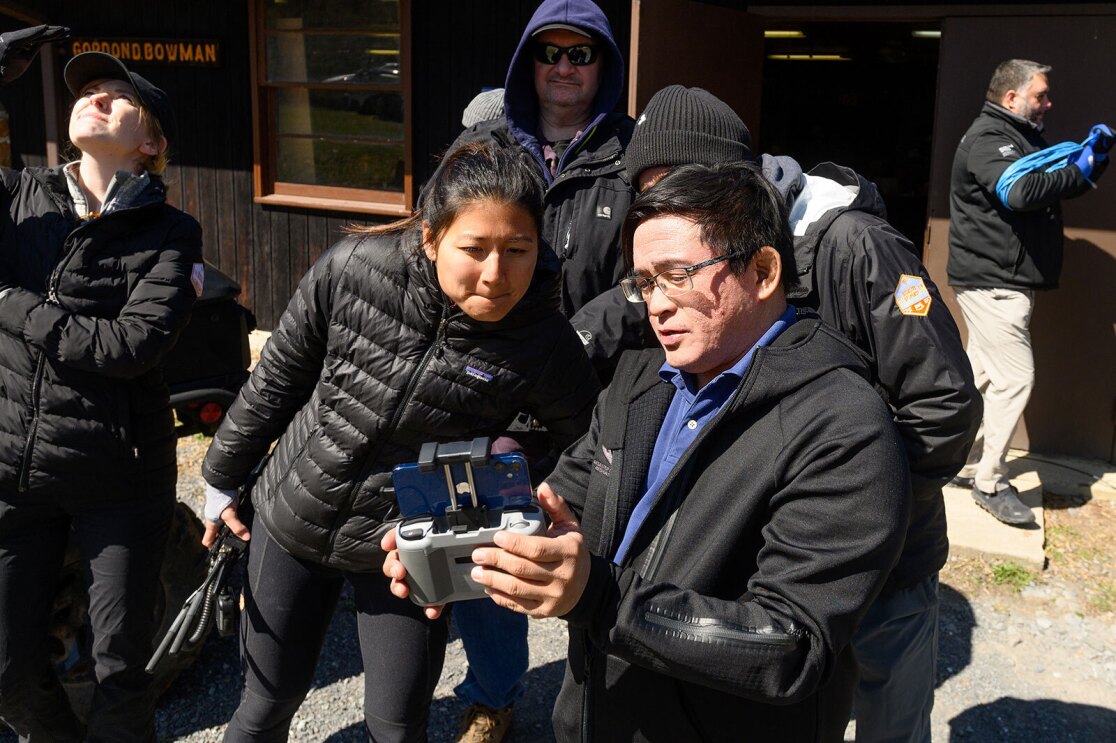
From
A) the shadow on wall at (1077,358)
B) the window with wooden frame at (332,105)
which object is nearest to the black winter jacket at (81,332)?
the window with wooden frame at (332,105)

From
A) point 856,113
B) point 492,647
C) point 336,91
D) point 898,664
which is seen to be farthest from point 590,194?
point 856,113

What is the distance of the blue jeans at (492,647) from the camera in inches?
120

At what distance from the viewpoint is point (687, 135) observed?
2352mm

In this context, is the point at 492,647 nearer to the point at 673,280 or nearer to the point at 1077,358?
the point at 673,280

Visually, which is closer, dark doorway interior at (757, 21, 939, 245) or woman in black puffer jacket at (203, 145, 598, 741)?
woman in black puffer jacket at (203, 145, 598, 741)

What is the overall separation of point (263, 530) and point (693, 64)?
3786 mm

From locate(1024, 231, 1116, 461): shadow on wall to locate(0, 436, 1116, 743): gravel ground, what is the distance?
65.1 inches

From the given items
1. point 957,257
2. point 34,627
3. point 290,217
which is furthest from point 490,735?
point 290,217

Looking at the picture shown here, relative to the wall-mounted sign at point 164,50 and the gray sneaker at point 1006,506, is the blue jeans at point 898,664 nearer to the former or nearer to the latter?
the gray sneaker at point 1006,506

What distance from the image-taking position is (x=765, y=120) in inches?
504

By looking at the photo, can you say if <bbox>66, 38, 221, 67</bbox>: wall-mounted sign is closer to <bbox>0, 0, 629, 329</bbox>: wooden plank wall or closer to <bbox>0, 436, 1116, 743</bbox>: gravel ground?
<bbox>0, 0, 629, 329</bbox>: wooden plank wall

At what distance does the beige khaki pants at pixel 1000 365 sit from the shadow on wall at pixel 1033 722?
5.29ft

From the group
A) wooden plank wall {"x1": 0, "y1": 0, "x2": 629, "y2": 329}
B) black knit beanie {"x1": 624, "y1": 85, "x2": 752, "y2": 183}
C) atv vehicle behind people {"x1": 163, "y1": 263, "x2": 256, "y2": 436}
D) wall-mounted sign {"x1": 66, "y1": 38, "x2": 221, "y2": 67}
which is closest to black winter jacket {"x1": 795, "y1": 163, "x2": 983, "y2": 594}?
black knit beanie {"x1": 624, "y1": 85, "x2": 752, "y2": 183}

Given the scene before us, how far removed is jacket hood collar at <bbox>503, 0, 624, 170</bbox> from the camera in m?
3.13
